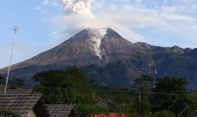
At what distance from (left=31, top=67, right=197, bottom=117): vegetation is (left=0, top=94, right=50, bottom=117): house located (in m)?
25.7

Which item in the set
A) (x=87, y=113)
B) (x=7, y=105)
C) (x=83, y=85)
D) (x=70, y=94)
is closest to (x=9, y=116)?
(x=7, y=105)

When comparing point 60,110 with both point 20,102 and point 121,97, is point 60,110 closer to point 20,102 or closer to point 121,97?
point 20,102

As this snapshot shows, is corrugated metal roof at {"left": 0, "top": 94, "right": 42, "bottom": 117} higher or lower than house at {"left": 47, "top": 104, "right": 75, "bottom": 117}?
higher

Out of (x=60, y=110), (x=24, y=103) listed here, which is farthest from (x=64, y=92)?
(x=24, y=103)

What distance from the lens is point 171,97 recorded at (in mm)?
81375

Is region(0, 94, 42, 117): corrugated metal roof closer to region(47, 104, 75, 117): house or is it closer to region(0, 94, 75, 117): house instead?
region(0, 94, 75, 117): house

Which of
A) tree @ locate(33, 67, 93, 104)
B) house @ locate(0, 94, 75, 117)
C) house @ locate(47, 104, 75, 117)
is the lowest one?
house @ locate(47, 104, 75, 117)

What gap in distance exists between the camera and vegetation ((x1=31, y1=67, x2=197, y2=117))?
206 ft

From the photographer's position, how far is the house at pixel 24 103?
28.4m

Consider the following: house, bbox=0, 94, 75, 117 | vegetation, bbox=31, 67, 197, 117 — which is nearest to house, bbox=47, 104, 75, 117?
house, bbox=0, 94, 75, 117

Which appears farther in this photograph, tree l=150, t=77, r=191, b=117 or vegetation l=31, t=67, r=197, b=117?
tree l=150, t=77, r=191, b=117

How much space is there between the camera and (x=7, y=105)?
93.8 feet

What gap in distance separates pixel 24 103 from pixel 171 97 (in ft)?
178

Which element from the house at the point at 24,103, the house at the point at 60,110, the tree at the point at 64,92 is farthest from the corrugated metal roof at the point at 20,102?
the tree at the point at 64,92
